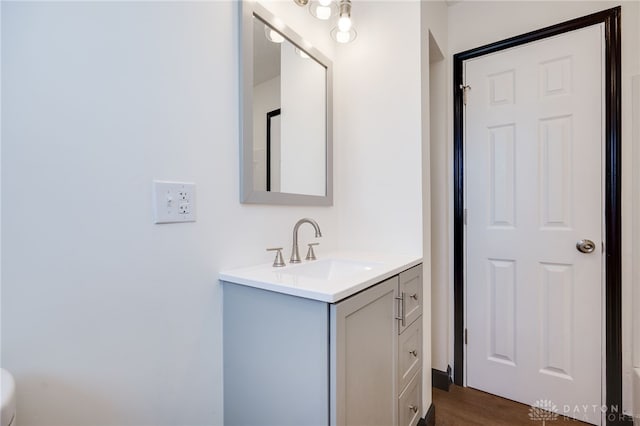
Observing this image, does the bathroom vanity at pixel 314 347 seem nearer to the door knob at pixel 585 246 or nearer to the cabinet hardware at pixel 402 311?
the cabinet hardware at pixel 402 311

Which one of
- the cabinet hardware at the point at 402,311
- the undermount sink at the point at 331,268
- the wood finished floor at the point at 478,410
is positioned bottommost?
the wood finished floor at the point at 478,410

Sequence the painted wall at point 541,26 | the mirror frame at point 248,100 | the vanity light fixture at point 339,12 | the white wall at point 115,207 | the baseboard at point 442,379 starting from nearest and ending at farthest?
the white wall at point 115,207 → the mirror frame at point 248,100 → the vanity light fixture at point 339,12 → the painted wall at point 541,26 → the baseboard at point 442,379

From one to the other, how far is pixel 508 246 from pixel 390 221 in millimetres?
781

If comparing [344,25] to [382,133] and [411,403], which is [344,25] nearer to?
[382,133]

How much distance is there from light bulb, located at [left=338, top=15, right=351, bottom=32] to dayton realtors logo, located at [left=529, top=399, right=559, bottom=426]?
2.23 m

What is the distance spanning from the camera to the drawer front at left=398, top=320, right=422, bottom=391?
120 cm

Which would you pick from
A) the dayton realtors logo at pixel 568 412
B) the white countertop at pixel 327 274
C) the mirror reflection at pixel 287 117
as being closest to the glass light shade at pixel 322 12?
the mirror reflection at pixel 287 117

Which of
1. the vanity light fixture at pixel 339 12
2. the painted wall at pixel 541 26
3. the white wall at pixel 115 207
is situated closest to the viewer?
the white wall at pixel 115 207

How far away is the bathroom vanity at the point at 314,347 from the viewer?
0.84 meters

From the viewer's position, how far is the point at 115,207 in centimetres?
82

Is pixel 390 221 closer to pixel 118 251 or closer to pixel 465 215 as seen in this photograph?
pixel 465 215

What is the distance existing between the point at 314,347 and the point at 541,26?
209 cm

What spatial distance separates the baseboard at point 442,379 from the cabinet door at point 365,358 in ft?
3.04

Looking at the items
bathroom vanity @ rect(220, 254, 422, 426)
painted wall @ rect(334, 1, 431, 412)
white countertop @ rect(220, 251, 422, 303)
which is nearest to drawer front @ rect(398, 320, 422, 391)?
bathroom vanity @ rect(220, 254, 422, 426)
